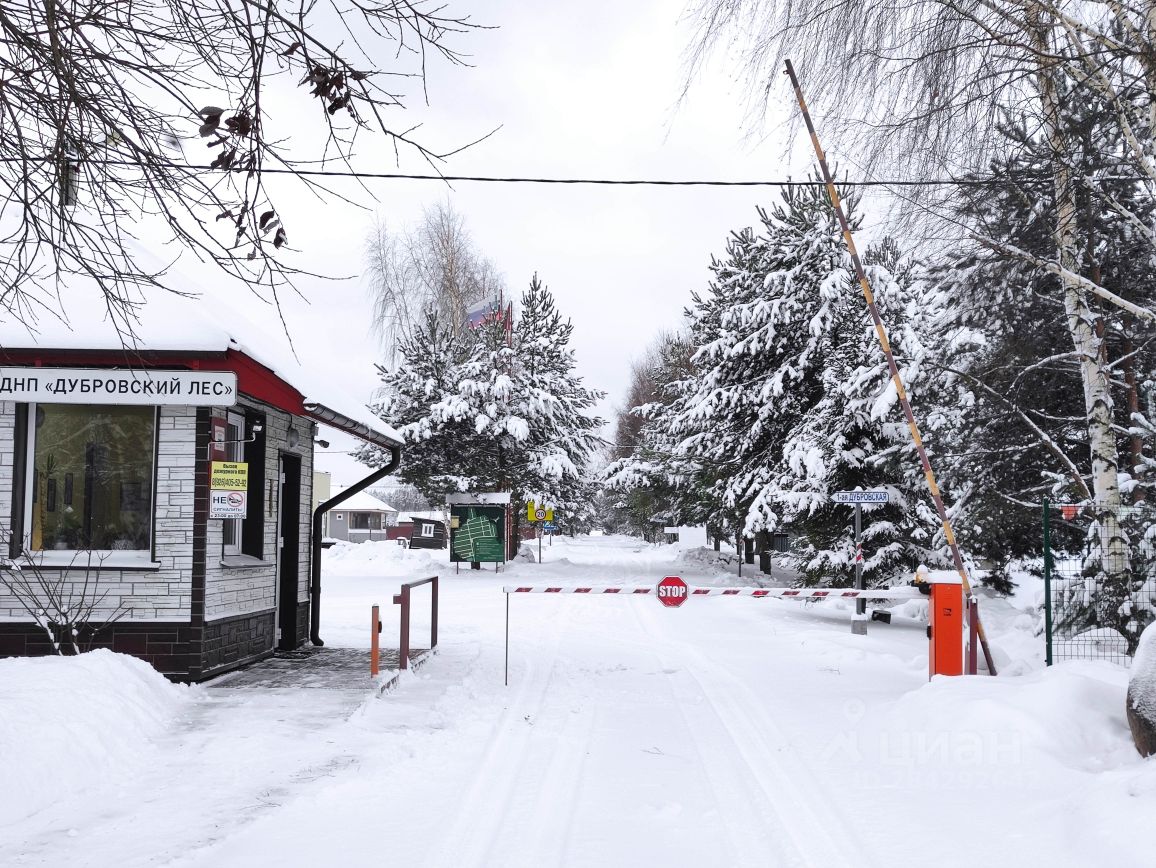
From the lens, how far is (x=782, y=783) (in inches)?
260

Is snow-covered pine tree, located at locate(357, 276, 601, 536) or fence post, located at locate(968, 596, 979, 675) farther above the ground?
snow-covered pine tree, located at locate(357, 276, 601, 536)

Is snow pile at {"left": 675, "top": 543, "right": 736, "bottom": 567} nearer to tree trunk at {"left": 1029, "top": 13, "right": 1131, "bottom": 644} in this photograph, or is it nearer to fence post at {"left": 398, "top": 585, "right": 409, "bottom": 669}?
tree trunk at {"left": 1029, "top": 13, "right": 1131, "bottom": 644}

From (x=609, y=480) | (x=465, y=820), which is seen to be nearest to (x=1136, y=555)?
(x=465, y=820)

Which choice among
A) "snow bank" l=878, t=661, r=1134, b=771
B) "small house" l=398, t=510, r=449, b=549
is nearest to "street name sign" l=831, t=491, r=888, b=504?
"snow bank" l=878, t=661, r=1134, b=771

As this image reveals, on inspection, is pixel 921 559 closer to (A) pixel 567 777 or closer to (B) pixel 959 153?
(B) pixel 959 153

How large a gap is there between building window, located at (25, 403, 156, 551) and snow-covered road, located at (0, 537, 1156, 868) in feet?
7.06

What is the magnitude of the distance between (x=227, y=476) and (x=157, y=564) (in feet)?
3.59

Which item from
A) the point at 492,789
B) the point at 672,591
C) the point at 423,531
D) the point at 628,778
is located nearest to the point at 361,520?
the point at 423,531

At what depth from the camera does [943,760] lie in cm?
703

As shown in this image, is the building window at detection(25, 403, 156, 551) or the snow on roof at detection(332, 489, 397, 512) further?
the snow on roof at detection(332, 489, 397, 512)

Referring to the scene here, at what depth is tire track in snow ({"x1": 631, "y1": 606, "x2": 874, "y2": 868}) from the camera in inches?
205

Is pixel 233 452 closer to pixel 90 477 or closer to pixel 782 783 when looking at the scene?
pixel 90 477

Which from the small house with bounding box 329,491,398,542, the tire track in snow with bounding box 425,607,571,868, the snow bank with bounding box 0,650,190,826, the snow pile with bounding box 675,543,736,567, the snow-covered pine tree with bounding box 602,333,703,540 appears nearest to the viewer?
the tire track in snow with bounding box 425,607,571,868

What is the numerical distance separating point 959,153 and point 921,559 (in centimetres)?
1118
